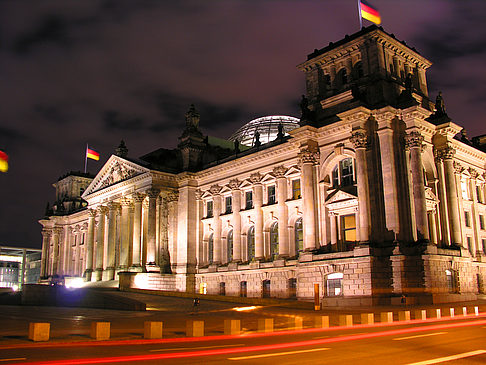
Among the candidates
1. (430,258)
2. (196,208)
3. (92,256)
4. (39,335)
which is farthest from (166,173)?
(39,335)

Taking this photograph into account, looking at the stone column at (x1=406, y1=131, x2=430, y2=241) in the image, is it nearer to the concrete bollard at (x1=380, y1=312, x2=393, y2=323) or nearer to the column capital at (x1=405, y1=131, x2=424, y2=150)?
the column capital at (x1=405, y1=131, x2=424, y2=150)

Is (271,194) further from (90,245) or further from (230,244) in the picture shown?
(90,245)

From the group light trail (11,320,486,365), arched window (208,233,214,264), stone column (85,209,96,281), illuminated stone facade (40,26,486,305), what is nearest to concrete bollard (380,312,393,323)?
light trail (11,320,486,365)

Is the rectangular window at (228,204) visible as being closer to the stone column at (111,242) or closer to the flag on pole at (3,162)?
the stone column at (111,242)

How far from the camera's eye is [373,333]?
19156 millimetres

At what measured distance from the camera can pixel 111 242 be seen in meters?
68.8

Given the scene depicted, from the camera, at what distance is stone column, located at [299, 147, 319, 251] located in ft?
147

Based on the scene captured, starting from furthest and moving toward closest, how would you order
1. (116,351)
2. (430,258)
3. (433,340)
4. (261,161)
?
1. (261,161)
2. (430,258)
3. (433,340)
4. (116,351)

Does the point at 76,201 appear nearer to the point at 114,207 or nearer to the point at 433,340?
the point at 114,207

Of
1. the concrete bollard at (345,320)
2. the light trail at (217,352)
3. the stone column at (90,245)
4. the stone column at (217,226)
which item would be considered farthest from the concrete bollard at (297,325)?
the stone column at (90,245)

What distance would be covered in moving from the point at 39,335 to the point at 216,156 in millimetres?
52468

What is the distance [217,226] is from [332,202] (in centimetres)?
1952

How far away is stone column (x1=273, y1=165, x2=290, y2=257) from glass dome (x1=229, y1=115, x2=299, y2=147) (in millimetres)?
20783

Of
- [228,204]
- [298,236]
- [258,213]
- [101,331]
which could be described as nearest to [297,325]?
[101,331]
